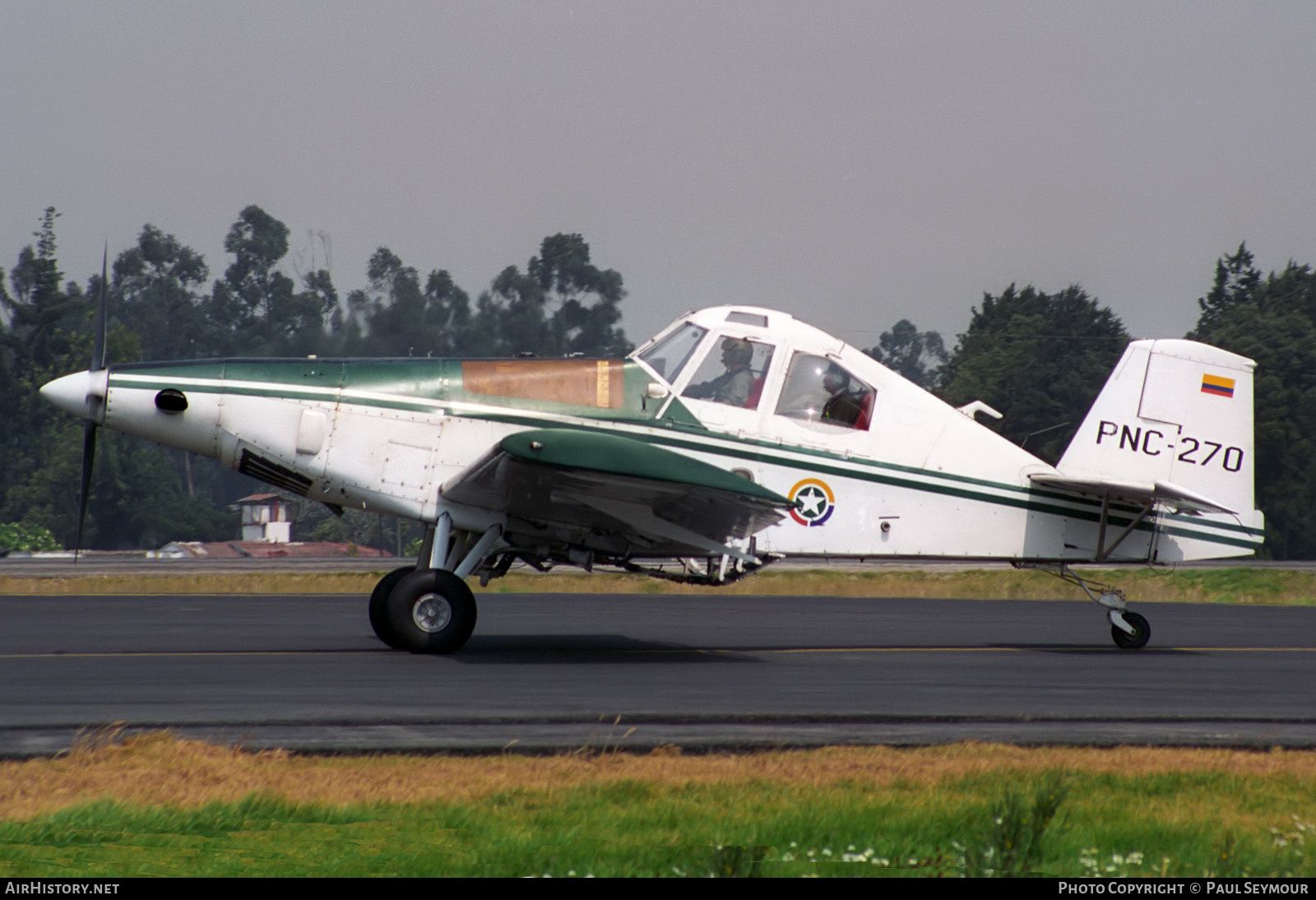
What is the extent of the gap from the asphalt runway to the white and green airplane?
1.07 metres

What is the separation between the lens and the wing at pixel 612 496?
10.6 m

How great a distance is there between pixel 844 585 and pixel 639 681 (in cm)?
1725

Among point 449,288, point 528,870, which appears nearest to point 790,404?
point 528,870

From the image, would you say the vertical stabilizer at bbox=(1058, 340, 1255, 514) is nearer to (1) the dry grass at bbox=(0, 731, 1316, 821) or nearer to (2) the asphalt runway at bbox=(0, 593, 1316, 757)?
(2) the asphalt runway at bbox=(0, 593, 1316, 757)

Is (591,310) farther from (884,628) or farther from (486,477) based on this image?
(486,477)

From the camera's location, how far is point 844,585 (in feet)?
89.3

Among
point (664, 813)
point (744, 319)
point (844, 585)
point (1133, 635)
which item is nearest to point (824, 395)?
point (744, 319)

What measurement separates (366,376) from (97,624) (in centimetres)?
513

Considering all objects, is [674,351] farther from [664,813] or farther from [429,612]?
[664,813]

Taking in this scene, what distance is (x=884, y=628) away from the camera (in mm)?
16266

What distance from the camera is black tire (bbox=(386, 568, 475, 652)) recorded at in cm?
1166

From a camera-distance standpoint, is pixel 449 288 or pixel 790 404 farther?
pixel 449 288

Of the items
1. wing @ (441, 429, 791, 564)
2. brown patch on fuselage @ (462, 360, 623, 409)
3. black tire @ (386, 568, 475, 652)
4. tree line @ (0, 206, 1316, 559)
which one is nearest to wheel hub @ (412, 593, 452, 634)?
black tire @ (386, 568, 475, 652)
